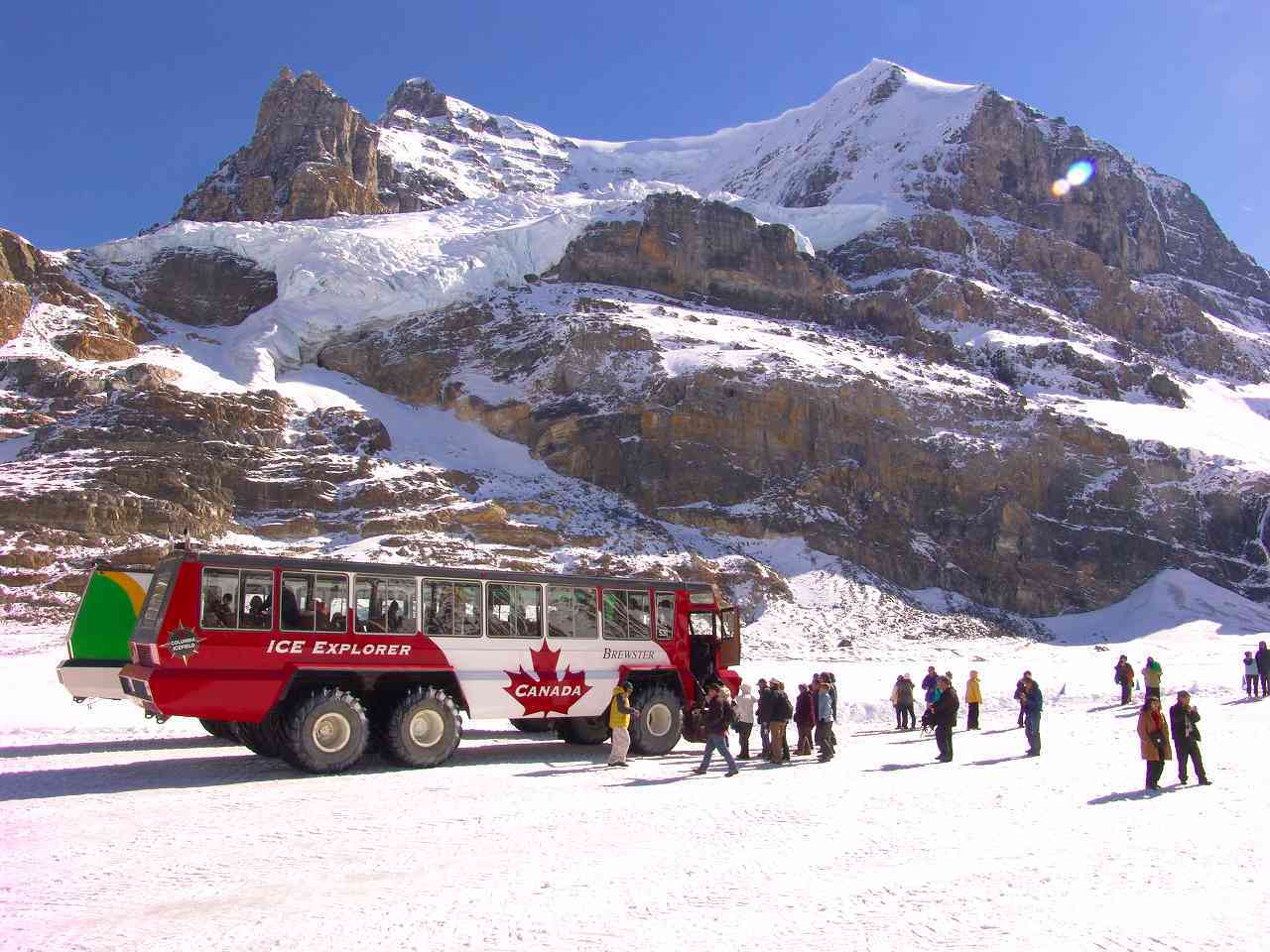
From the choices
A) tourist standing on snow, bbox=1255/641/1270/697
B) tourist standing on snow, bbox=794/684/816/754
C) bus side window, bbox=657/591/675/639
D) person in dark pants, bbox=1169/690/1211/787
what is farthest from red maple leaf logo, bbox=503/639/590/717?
tourist standing on snow, bbox=1255/641/1270/697

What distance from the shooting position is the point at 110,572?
1741 cm

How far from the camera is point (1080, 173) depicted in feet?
394

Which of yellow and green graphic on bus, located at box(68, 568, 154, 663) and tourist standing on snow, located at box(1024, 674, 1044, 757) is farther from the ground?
yellow and green graphic on bus, located at box(68, 568, 154, 663)

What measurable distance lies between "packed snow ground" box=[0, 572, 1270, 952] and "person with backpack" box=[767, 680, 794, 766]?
0.38m

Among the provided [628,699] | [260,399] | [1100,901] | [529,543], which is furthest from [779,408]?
[1100,901]

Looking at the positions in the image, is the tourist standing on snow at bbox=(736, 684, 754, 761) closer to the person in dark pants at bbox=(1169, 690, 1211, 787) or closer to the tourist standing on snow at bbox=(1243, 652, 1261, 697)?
the person in dark pants at bbox=(1169, 690, 1211, 787)

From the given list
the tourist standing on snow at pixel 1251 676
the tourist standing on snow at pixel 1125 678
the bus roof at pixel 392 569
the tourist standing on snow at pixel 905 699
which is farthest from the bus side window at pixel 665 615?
the tourist standing on snow at pixel 1251 676

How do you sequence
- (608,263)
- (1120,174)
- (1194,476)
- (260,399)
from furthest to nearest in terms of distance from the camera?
(1120,174) → (608,263) → (1194,476) → (260,399)

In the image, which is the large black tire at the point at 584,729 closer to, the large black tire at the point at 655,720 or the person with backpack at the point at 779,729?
the large black tire at the point at 655,720

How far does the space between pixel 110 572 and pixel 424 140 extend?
12622 cm

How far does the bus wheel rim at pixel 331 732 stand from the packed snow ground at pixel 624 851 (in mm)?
474

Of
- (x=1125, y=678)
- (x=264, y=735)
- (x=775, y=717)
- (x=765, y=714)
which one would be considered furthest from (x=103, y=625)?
(x=1125, y=678)

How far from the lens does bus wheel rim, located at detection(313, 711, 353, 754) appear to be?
14.3 meters

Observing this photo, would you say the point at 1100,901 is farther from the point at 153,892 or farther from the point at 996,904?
the point at 153,892
